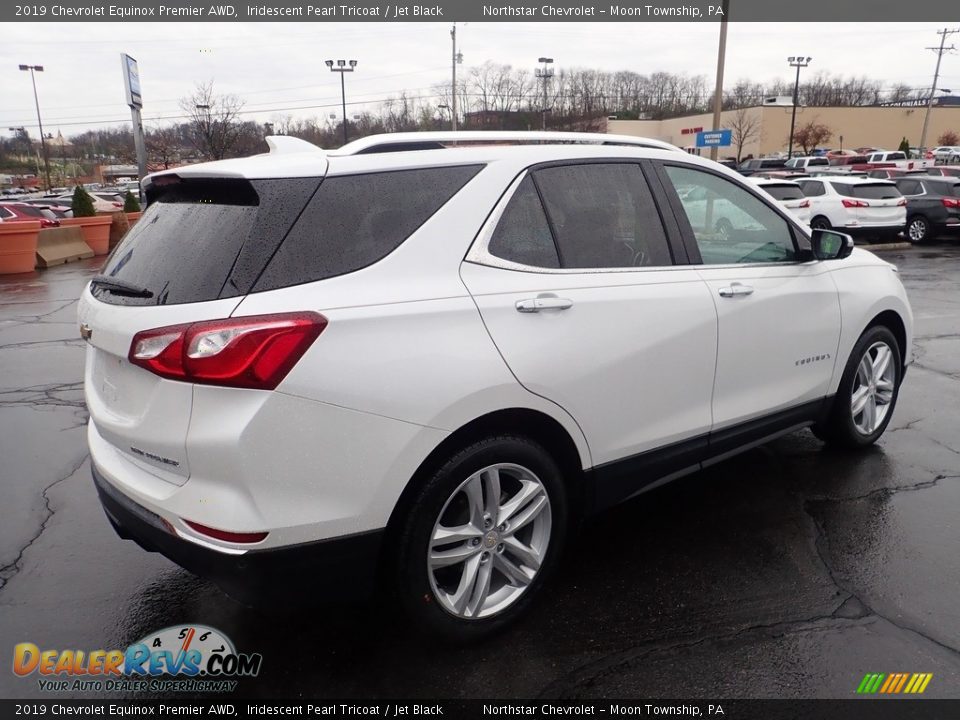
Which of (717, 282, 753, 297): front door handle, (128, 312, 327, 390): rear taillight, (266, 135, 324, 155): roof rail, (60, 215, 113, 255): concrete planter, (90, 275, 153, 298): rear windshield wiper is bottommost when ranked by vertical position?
(60, 215, 113, 255): concrete planter

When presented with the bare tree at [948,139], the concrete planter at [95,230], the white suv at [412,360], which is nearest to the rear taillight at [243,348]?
the white suv at [412,360]

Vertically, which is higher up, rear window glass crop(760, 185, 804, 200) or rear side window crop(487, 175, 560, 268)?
A: rear side window crop(487, 175, 560, 268)

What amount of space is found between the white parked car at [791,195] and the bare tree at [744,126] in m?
64.3

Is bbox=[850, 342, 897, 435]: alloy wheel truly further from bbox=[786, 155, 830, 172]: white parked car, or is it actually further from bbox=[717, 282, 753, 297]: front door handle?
bbox=[786, 155, 830, 172]: white parked car

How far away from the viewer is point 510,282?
2574 millimetres

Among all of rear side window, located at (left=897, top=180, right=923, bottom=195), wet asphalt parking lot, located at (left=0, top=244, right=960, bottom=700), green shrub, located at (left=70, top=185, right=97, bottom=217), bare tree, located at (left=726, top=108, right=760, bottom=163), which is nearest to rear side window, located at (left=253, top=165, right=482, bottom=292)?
wet asphalt parking lot, located at (left=0, top=244, right=960, bottom=700)

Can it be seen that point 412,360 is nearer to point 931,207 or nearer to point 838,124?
point 931,207

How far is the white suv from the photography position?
83.2 inches

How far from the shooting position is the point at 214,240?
231cm

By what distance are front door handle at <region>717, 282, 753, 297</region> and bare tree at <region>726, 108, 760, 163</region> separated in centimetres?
8101

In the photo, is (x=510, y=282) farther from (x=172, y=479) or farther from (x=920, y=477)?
(x=920, y=477)

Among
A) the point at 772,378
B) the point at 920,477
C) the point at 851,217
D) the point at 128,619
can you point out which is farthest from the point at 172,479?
the point at 851,217

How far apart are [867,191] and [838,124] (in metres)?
74.7

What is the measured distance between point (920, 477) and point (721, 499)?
1268 millimetres
